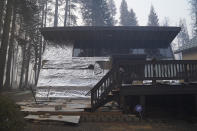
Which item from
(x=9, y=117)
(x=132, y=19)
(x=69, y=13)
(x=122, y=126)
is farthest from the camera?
(x=132, y=19)

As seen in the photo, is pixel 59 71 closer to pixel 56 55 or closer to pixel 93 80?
pixel 56 55

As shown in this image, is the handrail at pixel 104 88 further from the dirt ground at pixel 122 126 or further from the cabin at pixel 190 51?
the cabin at pixel 190 51

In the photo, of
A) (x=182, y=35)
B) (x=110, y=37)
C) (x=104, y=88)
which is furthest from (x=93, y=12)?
(x=182, y=35)

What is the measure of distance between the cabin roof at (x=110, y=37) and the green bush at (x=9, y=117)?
8.59 m

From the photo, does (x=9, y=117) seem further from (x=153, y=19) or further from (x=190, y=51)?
(x=153, y=19)

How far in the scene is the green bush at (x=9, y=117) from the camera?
3.46 meters

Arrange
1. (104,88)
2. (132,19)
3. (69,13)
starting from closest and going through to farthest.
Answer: (104,88) < (69,13) < (132,19)

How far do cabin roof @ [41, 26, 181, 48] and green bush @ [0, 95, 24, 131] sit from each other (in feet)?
28.2

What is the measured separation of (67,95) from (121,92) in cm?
409

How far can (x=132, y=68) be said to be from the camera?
7.38 metres

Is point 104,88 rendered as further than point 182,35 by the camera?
No

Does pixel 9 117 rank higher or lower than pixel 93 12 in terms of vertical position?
lower

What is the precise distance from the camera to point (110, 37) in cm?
1238

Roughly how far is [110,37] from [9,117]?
961cm
